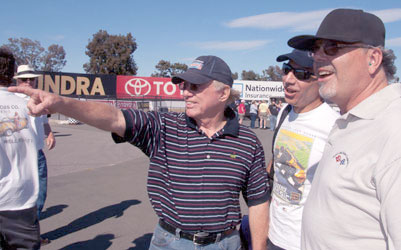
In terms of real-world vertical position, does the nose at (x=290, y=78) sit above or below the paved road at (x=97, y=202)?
above

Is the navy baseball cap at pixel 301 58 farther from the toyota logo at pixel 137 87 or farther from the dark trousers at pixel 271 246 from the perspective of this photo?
the toyota logo at pixel 137 87

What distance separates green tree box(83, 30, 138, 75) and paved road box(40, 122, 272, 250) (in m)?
48.2

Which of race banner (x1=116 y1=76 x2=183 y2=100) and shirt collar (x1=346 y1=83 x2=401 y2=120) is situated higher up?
race banner (x1=116 y1=76 x2=183 y2=100)

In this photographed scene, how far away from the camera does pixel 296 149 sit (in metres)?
2.53

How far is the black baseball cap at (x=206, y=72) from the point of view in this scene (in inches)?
89.0

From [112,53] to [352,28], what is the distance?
58828 millimetres

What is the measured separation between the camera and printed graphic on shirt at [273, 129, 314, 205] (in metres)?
2.46

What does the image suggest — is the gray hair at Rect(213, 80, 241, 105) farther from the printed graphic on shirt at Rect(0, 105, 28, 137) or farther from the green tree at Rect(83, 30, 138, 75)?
the green tree at Rect(83, 30, 138, 75)

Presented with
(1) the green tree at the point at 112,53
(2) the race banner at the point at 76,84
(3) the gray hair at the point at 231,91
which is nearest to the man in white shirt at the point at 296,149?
(3) the gray hair at the point at 231,91

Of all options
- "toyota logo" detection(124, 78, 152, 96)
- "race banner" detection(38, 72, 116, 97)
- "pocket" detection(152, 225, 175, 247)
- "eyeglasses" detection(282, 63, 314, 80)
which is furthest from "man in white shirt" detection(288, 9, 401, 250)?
"toyota logo" detection(124, 78, 152, 96)

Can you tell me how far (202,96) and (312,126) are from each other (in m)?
0.86

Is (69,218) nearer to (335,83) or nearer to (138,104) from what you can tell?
(335,83)

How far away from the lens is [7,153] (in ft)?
9.45

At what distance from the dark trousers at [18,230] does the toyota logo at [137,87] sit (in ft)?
81.0
